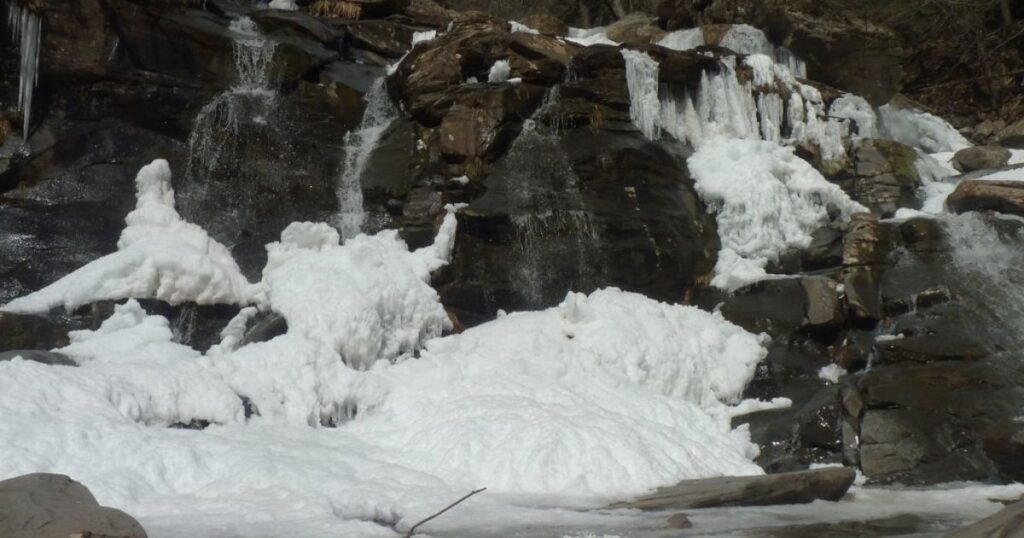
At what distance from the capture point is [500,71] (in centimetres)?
1442

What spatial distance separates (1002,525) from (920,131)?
59.9 feet

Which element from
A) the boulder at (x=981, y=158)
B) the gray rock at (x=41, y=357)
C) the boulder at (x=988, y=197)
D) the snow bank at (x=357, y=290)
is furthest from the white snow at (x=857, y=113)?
the gray rock at (x=41, y=357)

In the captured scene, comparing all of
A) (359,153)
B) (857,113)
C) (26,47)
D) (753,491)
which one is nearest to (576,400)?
(753,491)

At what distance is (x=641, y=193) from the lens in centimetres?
1367

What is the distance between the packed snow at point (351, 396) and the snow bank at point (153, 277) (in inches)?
1.1

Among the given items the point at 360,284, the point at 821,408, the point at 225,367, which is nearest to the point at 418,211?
the point at 360,284

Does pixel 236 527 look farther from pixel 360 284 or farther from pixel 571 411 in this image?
pixel 360 284

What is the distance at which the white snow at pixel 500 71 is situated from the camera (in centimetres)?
1438

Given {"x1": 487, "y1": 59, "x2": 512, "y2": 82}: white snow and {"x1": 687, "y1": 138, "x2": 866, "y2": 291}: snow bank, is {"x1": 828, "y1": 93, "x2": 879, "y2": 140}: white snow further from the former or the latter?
{"x1": 487, "y1": 59, "x2": 512, "y2": 82}: white snow

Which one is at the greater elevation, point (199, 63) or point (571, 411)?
point (199, 63)

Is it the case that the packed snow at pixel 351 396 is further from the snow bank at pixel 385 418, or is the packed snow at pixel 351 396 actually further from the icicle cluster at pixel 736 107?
the icicle cluster at pixel 736 107

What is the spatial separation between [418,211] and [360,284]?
2063mm

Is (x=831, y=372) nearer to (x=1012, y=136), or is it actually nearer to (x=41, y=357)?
(x=41, y=357)

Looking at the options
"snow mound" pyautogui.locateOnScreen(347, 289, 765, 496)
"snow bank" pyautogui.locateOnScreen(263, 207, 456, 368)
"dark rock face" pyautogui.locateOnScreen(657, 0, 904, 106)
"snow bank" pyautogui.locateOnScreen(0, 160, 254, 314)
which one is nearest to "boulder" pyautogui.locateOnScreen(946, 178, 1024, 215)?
"snow mound" pyautogui.locateOnScreen(347, 289, 765, 496)
